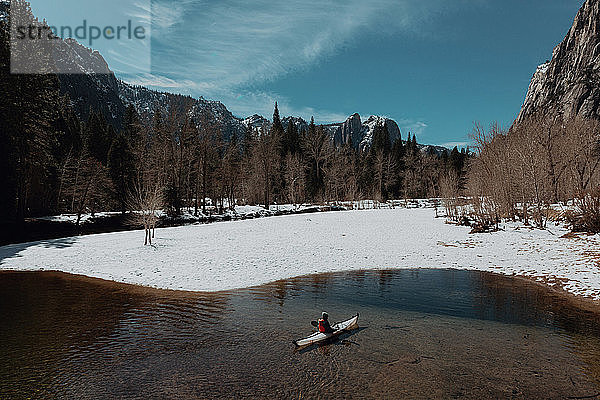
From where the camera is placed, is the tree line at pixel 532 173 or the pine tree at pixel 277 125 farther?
the pine tree at pixel 277 125

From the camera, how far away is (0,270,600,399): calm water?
6.72 m

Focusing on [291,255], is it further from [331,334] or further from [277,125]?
[277,125]

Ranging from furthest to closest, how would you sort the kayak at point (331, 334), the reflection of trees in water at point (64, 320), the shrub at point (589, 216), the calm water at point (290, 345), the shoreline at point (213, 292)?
the shrub at point (589, 216)
the shoreline at point (213, 292)
the kayak at point (331, 334)
the reflection of trees in water at point (64, 320)
the calm water at point (290, 345)

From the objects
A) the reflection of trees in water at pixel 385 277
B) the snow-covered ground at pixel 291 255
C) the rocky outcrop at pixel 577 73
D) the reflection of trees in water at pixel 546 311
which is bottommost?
the reflection of trees in water at pixel 385 277

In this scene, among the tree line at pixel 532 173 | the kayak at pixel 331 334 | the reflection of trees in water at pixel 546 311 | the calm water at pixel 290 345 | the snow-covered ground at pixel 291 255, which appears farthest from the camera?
the tree line at pixel 532 173

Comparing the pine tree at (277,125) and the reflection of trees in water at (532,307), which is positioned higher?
the pine tree at (277,125)

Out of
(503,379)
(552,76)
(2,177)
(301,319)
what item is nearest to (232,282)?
(301,319)

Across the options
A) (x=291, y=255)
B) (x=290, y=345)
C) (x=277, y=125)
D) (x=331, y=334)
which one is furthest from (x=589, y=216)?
(x=277, y=125)

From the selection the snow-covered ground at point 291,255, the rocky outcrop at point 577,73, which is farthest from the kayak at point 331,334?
the rocky outcrop at point 577,73

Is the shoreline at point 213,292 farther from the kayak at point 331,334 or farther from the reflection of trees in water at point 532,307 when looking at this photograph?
the kayak at point 331,334

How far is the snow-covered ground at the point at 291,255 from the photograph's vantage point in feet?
52.6

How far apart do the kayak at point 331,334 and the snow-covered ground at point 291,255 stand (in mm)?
6725

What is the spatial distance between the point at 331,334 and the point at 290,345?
4.03 ft

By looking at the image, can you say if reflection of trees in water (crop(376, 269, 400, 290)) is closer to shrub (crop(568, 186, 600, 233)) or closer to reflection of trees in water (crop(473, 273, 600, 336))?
reflection of trees in water (crop(473, 273, 600, 336))
